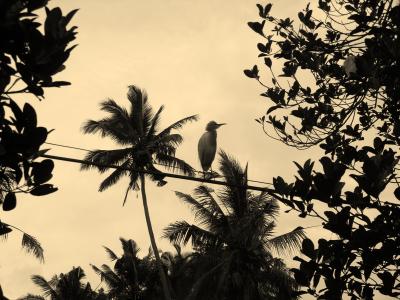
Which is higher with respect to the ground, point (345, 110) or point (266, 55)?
point (266, 55)

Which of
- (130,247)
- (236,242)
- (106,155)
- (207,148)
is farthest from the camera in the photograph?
(130,247)

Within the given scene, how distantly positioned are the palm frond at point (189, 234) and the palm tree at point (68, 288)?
650 cm

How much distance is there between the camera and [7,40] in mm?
1965

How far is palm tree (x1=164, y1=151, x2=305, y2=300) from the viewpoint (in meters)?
15.3

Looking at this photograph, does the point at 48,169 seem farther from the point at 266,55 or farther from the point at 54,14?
the point at 266,55

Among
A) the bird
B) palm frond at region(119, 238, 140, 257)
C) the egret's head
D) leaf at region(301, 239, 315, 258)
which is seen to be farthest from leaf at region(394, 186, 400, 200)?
palm frond at region(119, 238, 140, 257)

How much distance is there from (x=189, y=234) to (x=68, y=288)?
278 inches

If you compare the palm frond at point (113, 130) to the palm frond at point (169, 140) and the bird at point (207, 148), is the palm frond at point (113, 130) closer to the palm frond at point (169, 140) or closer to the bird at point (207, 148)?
the palm frond at point (169, 140)

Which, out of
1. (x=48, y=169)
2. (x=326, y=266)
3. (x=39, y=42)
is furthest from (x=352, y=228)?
(x=39, y=42)

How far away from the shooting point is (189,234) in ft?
52.3

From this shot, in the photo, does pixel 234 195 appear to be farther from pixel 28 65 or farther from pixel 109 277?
pixel 28 65

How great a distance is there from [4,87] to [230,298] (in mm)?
14509

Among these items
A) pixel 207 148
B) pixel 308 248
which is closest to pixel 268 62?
pixel 308 248

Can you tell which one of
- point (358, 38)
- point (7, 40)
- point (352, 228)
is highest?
point (358, 38)
